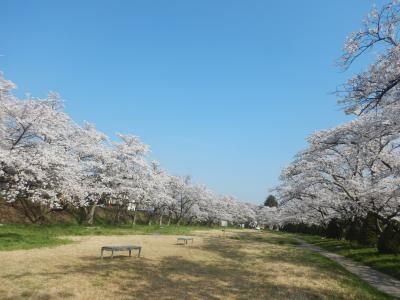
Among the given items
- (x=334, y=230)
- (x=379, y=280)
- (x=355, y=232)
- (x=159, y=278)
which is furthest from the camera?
(x=334, y=230)

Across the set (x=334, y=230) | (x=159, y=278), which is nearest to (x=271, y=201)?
(x=334, y=230)

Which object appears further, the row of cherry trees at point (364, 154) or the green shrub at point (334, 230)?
the green shrub at point (334, 230)

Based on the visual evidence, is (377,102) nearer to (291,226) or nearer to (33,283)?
(33,283)

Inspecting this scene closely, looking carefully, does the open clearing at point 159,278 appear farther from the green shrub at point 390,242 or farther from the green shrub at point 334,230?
the green shrub at point 334,230

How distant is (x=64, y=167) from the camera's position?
23.4 meters

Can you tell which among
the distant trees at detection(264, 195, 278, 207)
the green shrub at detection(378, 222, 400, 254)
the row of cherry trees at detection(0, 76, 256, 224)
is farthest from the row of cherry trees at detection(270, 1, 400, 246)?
the distant trees at detection(264, 195, 278, 207)

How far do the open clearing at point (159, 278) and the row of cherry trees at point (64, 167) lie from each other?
5.52 meters

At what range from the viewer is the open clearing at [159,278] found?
33.9 ft

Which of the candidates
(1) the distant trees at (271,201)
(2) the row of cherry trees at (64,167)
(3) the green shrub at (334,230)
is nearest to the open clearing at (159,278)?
(2) the row of cherry trees at (64,167)

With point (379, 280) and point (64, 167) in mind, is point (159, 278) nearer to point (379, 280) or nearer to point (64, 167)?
point (379, 280)

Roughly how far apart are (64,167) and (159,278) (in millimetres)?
13363

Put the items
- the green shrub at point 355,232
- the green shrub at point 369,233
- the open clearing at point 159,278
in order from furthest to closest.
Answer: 1. the green shrub at point 355,232
2. the green shrub at point 369,233
3. the open clearing at point 159,278

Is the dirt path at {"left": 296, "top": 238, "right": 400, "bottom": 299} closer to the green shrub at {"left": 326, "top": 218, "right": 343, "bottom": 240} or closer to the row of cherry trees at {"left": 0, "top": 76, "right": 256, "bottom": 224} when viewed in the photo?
the row of cherry trees at {"left": 0, "top": 76, "right": 256, "bottom": 224}

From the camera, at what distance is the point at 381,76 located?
33.1 feet
